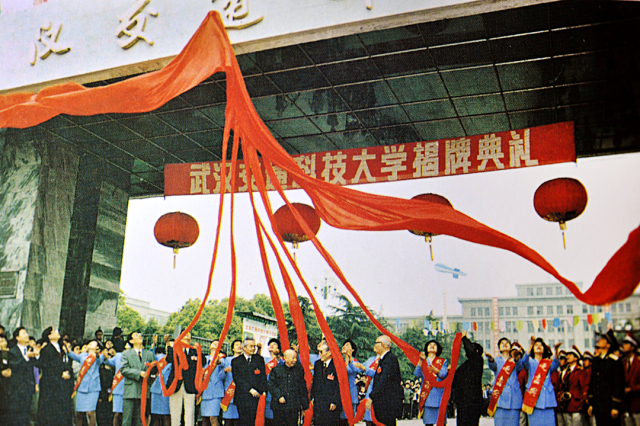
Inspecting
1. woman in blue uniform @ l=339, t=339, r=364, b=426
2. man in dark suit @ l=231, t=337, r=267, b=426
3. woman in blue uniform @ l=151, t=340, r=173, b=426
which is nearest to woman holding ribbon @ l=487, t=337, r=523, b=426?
woman in blue uniform @ l=339, t=339, r=364, b=426

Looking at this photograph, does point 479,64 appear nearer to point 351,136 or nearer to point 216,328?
point 351,136

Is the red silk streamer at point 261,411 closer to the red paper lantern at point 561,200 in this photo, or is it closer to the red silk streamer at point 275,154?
the red silk streamer at point 275,154

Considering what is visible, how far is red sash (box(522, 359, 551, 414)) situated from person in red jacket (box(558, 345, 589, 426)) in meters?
0.08

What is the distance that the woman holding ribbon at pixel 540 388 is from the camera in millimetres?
2822

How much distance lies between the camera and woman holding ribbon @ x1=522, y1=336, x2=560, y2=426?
282cm

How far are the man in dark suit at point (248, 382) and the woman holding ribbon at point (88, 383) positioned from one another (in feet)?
3.08

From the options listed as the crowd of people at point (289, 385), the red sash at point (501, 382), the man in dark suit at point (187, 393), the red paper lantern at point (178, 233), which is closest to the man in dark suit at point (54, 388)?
the crowd of people at point (289, 385)

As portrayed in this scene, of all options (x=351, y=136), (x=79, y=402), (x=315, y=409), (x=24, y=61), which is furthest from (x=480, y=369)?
(x=24, y=61)

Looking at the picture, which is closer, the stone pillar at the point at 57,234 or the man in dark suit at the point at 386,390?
the man in dark suit at the point at 386,390

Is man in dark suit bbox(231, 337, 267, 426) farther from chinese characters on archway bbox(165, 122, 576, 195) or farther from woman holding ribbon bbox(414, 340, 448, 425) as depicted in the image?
chinese characters on archway bbox(165, 122, 576, 195)

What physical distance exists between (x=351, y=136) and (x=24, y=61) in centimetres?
202

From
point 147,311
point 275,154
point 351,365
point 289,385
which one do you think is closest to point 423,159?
point 275,154

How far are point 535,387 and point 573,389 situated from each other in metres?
0.17

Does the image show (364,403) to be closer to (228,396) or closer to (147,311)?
(228,396)
